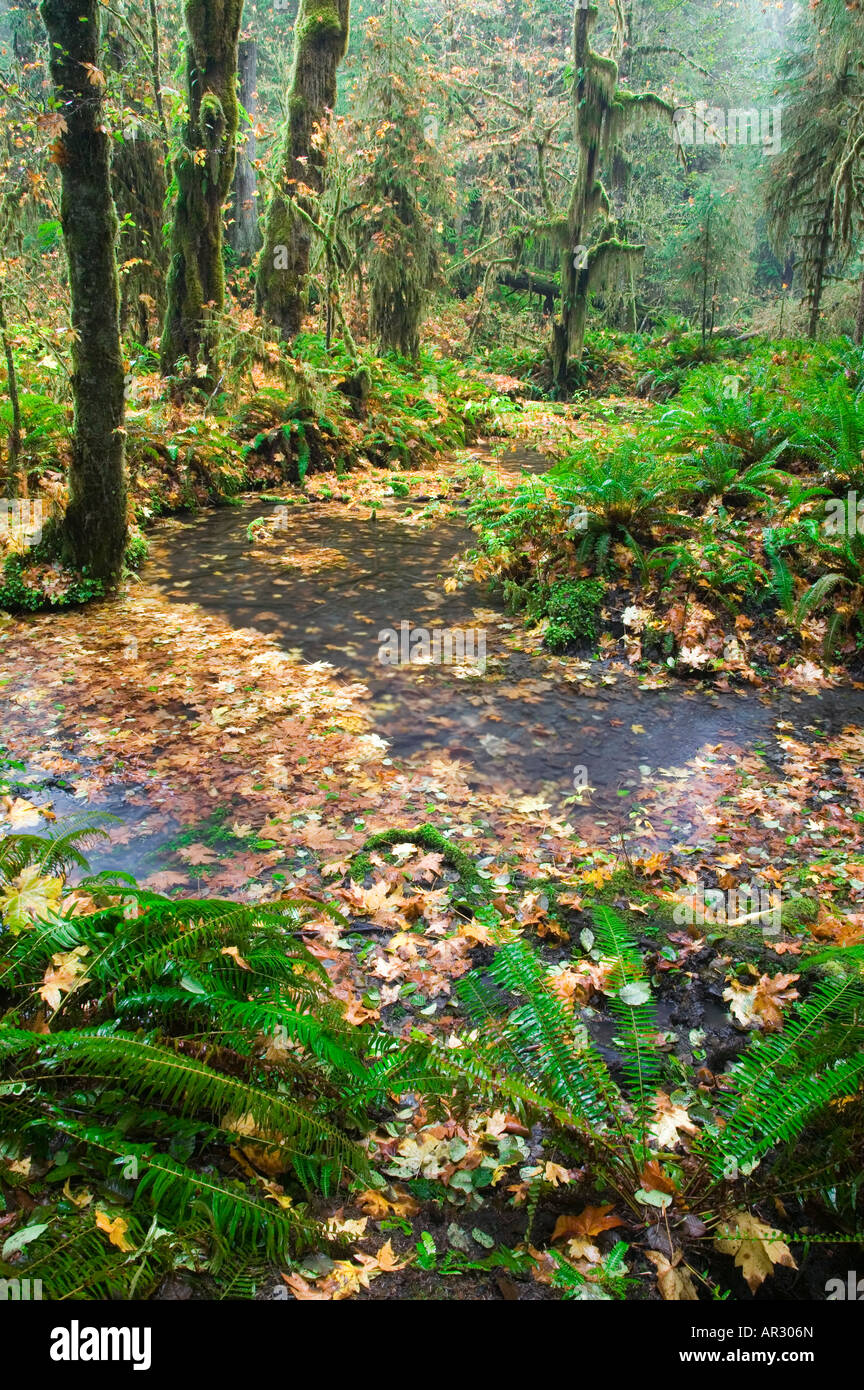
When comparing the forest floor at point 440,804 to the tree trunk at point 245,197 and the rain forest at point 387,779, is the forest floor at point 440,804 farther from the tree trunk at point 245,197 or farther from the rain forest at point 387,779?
the tree trunk at point 245,197

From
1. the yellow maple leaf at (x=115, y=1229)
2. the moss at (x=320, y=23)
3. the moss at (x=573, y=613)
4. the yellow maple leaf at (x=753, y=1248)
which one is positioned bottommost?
the yellow maple leaf at (x=753, y=1248)

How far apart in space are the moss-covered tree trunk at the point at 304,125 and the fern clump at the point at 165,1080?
475 inches

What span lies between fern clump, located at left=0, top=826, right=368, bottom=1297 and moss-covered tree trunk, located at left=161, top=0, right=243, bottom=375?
10.4 m

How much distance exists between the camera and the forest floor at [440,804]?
7.33ft

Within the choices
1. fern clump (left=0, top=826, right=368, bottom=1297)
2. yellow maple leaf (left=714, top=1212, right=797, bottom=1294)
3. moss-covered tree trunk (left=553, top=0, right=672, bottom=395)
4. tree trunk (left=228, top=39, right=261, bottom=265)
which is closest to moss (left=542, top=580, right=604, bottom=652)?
fern clump (left=0, top=826, right=368, bottom=1297)

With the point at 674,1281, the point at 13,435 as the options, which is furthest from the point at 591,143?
the point at 674,1281

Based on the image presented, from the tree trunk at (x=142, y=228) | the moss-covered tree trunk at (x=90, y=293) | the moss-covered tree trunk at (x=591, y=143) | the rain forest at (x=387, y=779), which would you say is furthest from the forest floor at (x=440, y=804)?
the moss-covered tree trunk at (x=591, y=143)

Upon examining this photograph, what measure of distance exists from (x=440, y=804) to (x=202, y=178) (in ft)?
33.8

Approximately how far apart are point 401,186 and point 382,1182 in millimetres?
15651

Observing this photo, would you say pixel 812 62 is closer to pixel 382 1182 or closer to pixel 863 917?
pixel 863 917

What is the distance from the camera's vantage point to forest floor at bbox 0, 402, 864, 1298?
2.23 m

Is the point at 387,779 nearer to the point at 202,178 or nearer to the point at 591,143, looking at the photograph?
the point at 202,178

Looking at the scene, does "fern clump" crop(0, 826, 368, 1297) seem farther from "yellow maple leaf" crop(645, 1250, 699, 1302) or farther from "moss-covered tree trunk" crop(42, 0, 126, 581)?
"moss-covered tree trunk" crop(42, 0, 126, 581)
